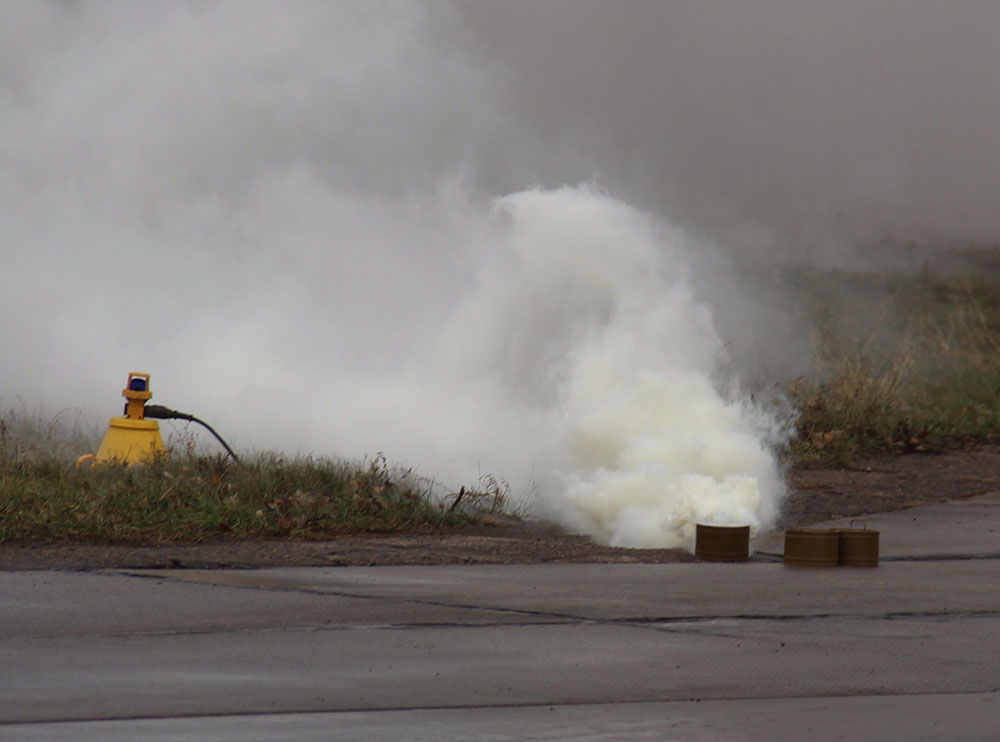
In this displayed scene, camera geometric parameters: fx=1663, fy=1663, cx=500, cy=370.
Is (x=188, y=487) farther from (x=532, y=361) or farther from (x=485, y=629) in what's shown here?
(x=485, y=629)

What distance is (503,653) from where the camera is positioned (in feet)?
18.0

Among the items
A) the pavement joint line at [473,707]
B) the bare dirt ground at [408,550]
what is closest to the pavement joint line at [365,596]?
the bare dirt ground at [408,550]

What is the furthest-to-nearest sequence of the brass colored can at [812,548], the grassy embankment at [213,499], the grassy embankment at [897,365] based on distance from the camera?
the grassy embankment at [897,365]
the grassy embankment at [213,499]
the brass colored can at [812,548]

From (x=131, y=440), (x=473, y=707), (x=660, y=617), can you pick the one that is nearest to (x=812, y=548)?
(x=660, y=617)

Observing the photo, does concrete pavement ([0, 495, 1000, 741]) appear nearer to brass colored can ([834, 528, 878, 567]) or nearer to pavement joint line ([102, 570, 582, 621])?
pavement joint line ([102, 570, 582, 621])

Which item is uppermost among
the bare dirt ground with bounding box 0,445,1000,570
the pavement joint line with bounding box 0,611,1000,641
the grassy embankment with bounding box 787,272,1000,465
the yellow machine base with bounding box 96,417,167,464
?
the grassy embankment with bounding box 787,272,1000,465

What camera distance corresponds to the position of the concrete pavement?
445 cm

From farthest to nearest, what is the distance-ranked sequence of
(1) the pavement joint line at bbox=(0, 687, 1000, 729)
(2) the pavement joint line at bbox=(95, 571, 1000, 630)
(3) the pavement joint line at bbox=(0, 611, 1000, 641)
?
(2) the pavement joint line at bbox=(95, 571, 1000, 630) → (3) the pavement joint line at bbox=(0, 611, 1000, 641) → (1) the pavement joint line at bbox=(0, 687, 1000, 729)

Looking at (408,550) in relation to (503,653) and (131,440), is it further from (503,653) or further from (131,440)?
(503,653)

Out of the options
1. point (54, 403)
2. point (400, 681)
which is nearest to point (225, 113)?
point (54, 403)

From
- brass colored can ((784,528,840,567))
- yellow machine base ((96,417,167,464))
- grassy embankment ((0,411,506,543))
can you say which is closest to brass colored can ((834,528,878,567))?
brass colored can ((784,528,840,567))

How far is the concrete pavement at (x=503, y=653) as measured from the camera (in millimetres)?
4449

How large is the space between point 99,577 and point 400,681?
247 cm

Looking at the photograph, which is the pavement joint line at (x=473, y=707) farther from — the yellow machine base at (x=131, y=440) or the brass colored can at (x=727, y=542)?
the yellow machine base at (x=131, y=440)
